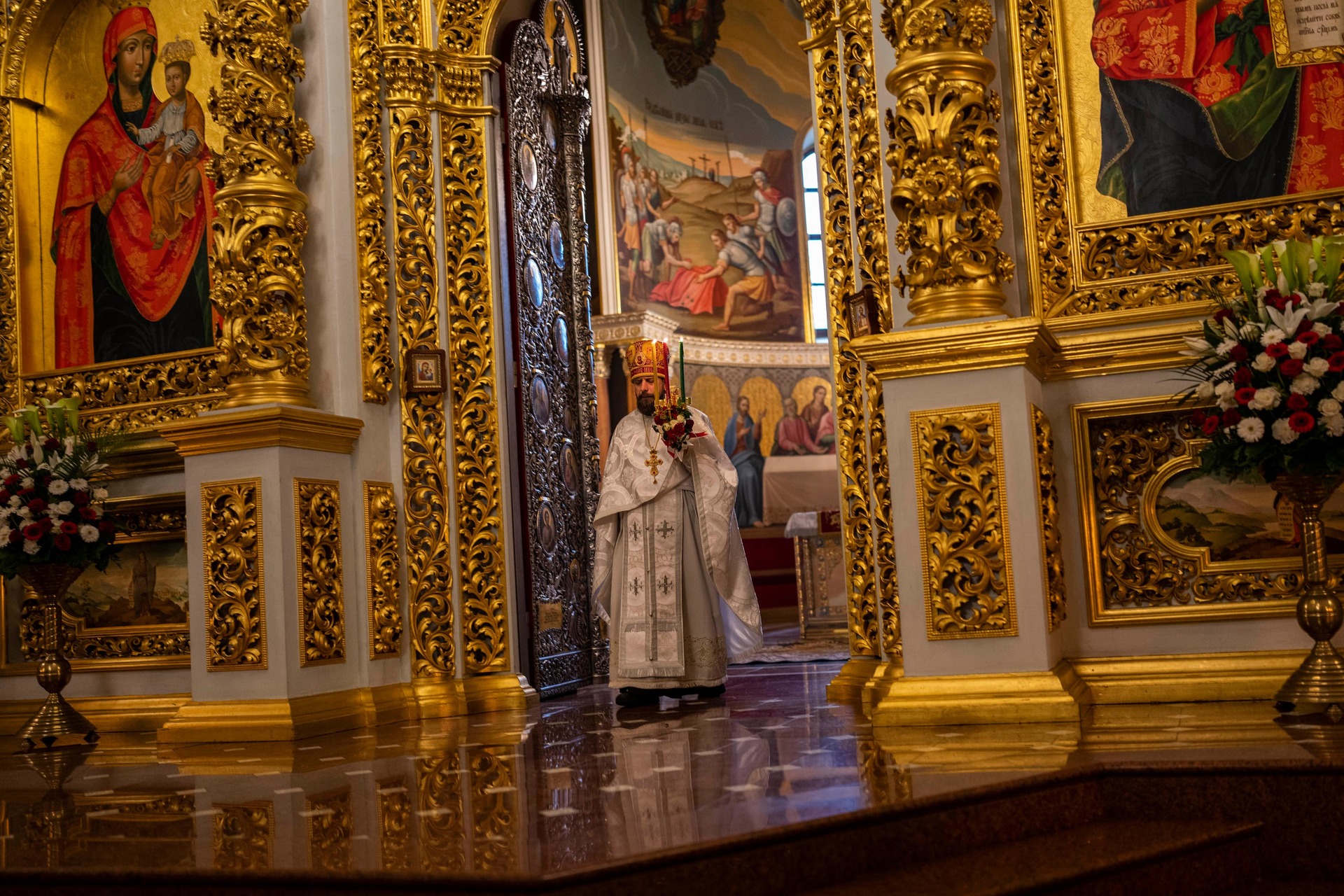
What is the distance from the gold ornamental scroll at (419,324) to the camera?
24.2 ft

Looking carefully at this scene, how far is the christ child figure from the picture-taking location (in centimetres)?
797

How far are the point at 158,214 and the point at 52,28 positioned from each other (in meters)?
1.59

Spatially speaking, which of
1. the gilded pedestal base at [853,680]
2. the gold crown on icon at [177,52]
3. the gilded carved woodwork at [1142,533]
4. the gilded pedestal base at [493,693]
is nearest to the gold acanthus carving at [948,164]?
the gilded carved woodwork at [1142,533]

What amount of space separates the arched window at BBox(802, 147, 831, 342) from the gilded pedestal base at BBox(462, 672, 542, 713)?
1342 cm

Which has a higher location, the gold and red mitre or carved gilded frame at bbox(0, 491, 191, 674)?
the gold and red mitre

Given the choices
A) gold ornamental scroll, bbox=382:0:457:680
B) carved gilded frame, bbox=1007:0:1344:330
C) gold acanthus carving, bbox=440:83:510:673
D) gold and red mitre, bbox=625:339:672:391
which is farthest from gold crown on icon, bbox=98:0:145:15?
carved gilded frame, bbox=1007:0:1344:330

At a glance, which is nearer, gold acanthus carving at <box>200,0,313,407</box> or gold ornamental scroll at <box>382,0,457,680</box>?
gold acanthus carving at <box>200,0,313,407</box>

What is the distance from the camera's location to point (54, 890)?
337 cm

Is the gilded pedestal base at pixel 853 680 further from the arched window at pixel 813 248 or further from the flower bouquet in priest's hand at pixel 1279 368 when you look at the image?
the arched window at pixel 813 248

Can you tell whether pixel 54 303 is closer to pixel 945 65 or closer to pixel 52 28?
pixel 52 28

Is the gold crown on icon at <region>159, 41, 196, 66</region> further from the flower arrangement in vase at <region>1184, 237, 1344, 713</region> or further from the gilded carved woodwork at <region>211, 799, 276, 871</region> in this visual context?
the flower arrangement in vase at <region>1184, 237, 1344, 713</region>

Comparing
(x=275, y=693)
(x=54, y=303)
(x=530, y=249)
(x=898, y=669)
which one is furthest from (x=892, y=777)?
(x=54, y=303)

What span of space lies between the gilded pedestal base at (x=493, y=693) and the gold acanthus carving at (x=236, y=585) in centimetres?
132

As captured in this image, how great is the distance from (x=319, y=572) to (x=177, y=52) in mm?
3487
